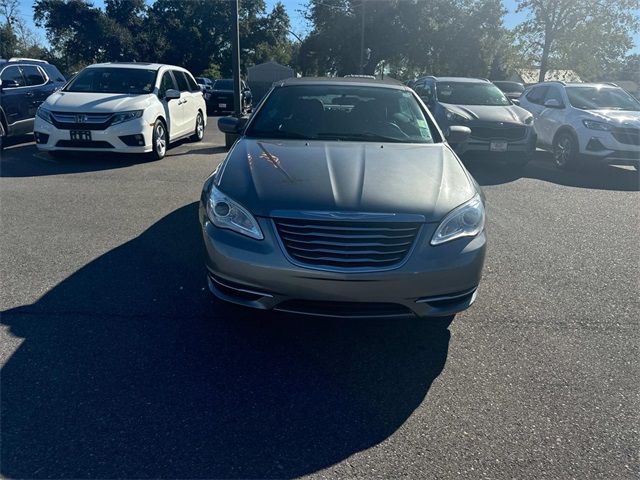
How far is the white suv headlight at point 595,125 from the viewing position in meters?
9.46

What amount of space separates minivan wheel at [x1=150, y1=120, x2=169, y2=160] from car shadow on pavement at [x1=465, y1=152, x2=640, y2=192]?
18.2ft

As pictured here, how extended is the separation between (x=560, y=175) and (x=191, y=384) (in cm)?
866

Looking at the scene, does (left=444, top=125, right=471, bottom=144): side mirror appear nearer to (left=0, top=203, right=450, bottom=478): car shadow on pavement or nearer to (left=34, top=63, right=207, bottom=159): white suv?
(left=0, top=203, right=450, bottom=478): car shadow on pavement

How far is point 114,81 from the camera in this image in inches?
385

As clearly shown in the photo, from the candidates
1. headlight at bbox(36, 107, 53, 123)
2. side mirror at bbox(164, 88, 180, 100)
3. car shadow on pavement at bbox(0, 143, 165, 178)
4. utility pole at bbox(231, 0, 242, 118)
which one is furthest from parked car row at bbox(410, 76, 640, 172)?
headlight at bbox(36, 107, 53, 123)

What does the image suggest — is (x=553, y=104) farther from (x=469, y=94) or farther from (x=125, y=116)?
(x=125, y=116)

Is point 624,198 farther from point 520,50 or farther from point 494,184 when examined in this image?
point 520,50

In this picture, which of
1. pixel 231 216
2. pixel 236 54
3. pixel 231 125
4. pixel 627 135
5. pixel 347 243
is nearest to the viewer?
pixel 347 243

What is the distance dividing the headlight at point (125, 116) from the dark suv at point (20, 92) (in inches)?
115

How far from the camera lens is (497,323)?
3.80 m

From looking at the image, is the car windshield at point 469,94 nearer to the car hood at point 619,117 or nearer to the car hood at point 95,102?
the car hood at point 619,117

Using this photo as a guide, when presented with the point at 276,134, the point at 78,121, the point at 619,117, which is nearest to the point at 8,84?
the point at 78,121

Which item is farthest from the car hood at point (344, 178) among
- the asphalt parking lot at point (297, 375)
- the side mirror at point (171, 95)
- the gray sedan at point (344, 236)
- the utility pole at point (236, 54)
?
the utility pole at point (236, 54)

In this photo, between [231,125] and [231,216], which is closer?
[231,216]
